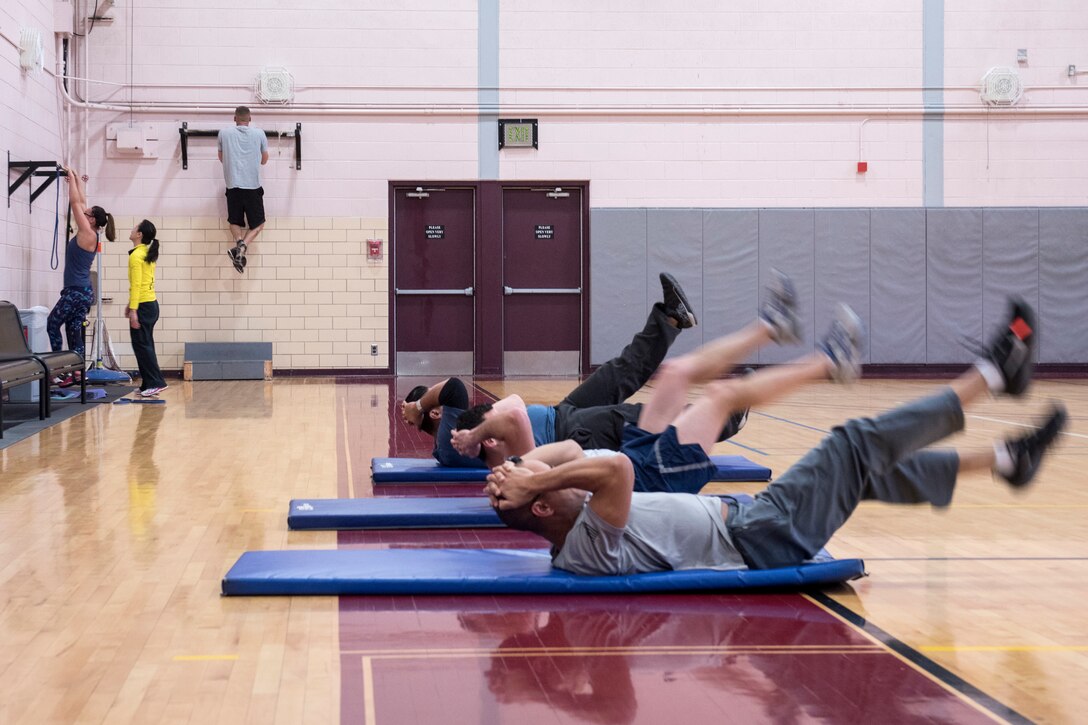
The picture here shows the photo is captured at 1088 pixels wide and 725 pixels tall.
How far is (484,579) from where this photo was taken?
382cm

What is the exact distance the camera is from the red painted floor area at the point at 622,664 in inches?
107

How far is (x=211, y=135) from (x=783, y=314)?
10.8 m

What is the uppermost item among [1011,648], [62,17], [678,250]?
[62,17]

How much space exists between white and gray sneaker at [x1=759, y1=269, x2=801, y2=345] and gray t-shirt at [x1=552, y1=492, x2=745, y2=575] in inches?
50.3

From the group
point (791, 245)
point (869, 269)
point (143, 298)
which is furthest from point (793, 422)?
point (143, 298)

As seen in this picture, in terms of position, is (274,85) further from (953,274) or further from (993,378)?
(993,378)

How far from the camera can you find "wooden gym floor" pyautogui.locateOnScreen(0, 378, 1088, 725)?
2775 mm

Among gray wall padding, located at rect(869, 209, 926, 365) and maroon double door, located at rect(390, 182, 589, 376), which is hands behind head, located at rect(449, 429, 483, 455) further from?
gray wall padding, located at rect(869, 209, 926, 365)

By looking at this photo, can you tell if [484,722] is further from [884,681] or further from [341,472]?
[341,472]

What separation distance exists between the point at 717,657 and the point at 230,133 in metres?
11.9

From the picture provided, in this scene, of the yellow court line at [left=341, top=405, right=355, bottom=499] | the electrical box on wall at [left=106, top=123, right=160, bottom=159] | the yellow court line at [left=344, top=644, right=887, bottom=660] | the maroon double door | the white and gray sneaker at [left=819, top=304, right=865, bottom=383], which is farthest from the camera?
the maroon double door

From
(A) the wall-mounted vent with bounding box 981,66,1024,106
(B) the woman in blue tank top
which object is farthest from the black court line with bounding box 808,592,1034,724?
(A) the wall-mounted vent with bounding box 981,66,1024,106

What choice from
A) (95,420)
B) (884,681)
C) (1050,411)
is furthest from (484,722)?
(95,420)

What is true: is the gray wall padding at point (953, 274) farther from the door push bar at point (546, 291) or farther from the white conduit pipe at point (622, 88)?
the door push bar at point (546, 291)
